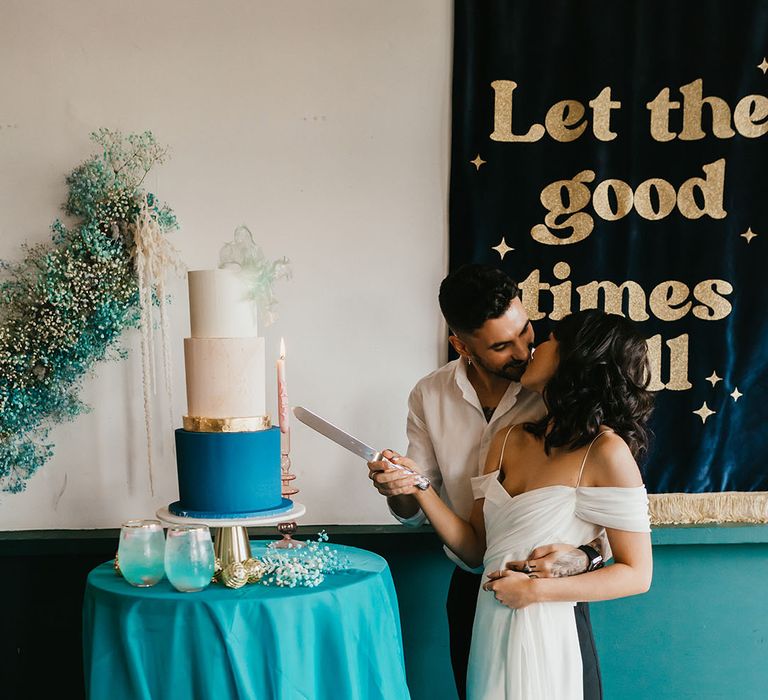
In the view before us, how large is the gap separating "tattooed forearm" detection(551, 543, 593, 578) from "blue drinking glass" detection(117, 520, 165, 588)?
913 millimetres

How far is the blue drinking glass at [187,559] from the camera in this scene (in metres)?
1.69

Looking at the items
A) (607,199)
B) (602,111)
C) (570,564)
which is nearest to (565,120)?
(602,111)

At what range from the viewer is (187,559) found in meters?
1.68

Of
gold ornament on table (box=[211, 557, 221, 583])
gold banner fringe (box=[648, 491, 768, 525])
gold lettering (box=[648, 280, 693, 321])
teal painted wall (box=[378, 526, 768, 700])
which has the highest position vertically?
gold lettering (box=[648, 280, 693, 321])

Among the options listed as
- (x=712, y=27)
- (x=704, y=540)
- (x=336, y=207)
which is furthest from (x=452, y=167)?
(x=704, y=540)

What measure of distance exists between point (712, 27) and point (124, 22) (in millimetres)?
1990

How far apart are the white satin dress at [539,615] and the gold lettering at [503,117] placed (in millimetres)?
1326

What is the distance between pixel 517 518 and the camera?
1774mm

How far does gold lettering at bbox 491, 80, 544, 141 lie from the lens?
8.44 ft

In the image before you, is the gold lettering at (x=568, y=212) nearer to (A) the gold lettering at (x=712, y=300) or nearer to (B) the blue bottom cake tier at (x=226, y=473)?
(A) the gold lettering at (x=712, y=300)

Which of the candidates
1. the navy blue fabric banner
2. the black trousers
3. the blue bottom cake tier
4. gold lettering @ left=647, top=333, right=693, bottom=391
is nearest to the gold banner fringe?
the navy blue fabric banner

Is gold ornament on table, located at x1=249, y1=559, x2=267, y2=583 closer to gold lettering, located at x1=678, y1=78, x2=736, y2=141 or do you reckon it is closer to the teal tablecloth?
the teal tablecloth

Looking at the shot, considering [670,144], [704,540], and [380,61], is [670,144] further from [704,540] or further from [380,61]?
[704,540]

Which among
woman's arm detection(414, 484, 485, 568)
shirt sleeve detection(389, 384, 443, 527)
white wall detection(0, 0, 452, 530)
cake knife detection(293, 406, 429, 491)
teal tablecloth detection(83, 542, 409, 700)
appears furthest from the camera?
white wall detection(0, 0, 452, 530)
